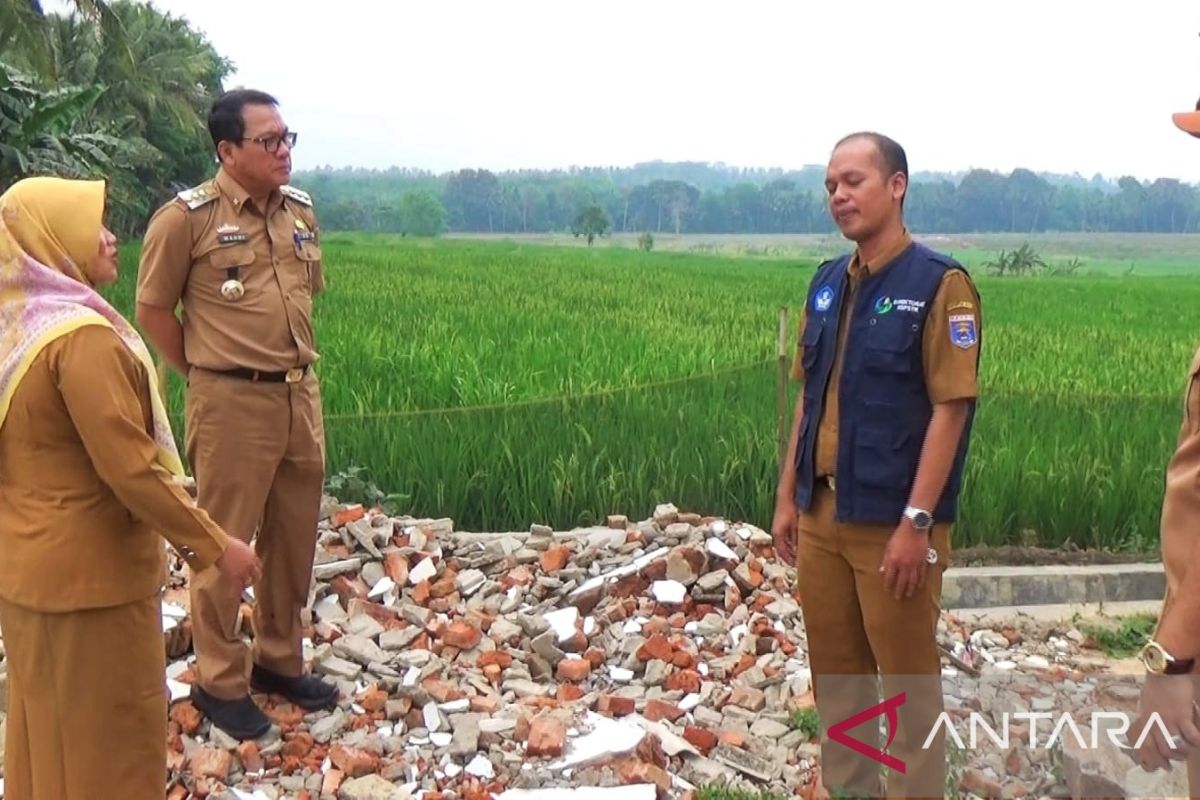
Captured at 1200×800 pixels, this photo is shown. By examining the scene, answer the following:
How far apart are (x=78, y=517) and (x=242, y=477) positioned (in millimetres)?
944

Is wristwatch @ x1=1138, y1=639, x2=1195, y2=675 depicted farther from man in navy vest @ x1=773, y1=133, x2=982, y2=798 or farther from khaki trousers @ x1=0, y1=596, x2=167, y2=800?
khaki trousers @ x1=0, y1=596, x2=167, y2=800

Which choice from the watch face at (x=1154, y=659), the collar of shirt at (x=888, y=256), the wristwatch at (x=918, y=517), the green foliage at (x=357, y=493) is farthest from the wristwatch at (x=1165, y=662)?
the green foliage at (x=357, y=493)

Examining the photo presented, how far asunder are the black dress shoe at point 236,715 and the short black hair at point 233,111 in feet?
5.09

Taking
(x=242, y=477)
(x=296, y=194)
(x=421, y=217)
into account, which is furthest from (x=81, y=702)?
(x=421, y=217)

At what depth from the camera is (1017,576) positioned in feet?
15.3

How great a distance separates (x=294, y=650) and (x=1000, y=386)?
543 centimetres

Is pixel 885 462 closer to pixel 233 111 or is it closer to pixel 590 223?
pixel 233 111

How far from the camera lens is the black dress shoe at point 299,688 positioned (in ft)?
11.1

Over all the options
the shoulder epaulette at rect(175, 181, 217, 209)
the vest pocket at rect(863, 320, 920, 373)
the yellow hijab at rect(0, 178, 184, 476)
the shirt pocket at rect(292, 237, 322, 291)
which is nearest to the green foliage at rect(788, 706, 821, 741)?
the vest pocket at rect(863, 320, 920, 373)

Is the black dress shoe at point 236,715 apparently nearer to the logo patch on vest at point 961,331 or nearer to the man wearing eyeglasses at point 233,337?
the man wearing eyeglasses at point 233,337

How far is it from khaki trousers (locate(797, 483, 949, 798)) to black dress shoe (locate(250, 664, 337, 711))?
1.49m

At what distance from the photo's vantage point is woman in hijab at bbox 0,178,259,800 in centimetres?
208

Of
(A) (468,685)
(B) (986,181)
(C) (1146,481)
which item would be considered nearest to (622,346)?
(C) (1146,481)

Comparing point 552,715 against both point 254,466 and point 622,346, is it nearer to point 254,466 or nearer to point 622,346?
point 254,466
